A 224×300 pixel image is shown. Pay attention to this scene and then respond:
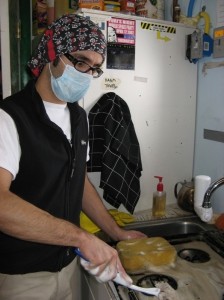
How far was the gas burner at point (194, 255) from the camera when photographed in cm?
115

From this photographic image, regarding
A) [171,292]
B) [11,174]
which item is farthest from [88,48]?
[171,292]

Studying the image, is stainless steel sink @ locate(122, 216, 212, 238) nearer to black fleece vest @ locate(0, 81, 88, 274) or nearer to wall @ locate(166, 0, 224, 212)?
wall @ locate(166, 0, 224, 212)

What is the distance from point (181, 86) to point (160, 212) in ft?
2.35

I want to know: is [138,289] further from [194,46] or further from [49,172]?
[194,46]

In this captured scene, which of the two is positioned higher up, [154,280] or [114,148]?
[114,148]

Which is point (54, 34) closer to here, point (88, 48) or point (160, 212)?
point (88, 48)

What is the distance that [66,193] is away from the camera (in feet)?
3.26

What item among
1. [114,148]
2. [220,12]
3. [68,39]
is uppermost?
[220,12]

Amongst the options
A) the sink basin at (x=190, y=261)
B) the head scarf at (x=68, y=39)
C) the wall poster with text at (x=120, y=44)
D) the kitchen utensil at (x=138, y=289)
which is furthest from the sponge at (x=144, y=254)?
the wall poster with text at (x=120, y=44)

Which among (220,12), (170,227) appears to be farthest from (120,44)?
(170,227)

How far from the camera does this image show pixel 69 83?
3.37 feet

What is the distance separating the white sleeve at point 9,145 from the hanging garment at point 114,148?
0.64 m

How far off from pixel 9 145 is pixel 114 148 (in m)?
0.69

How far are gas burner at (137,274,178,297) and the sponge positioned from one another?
0.20 ft
